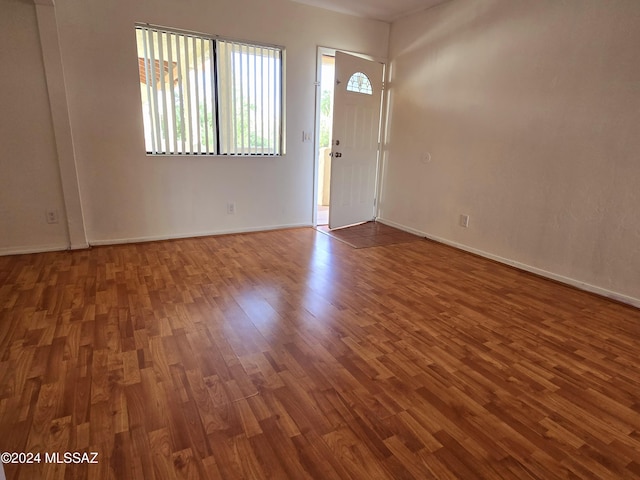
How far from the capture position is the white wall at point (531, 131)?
276 cm

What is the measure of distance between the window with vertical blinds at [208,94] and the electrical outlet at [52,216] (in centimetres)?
106

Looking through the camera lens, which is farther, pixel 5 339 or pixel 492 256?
pixel 492 256

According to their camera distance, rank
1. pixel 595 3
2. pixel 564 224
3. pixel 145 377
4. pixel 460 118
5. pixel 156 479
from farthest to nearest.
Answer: pixel 460 118 → pixel 564 224 → pixel 595 3 → pixel 145 377 → pixel 156 479

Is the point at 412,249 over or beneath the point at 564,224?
beneath

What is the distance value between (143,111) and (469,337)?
3.53 metres

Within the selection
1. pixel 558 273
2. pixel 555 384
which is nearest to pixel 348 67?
pixel 558 273

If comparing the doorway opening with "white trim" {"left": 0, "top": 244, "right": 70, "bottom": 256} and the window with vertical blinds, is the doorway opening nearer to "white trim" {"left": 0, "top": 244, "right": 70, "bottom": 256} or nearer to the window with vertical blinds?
the window with vertical blinds

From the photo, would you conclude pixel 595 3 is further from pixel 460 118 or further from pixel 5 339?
pixel 5 339

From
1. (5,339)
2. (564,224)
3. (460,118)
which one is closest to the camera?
(5,339)

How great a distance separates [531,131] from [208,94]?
3192mm

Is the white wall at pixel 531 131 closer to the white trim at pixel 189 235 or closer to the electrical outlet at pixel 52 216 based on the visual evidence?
the white trim at pixel 189 235

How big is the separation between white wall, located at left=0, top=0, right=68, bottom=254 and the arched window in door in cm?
313

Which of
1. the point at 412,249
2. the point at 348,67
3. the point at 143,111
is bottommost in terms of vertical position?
the point at 412,249

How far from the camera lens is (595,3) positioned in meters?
2.78
